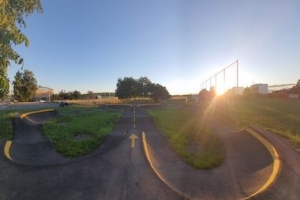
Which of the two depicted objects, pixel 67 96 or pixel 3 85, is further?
pixel 67 96

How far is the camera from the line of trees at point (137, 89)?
105438mm

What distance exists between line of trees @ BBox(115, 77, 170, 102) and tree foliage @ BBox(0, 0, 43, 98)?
100876 mm

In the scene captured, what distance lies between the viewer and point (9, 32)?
3.64 m

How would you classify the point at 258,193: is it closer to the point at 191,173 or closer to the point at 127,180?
the point at 191,173

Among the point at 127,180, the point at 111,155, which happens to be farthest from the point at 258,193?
the point at 111,155

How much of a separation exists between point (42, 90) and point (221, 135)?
13803 centimetres

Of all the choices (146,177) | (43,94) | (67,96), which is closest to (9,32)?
(146,177)

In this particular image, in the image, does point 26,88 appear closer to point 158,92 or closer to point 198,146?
point 158,92

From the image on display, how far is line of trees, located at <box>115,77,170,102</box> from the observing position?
105 m

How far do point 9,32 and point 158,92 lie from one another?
332ft

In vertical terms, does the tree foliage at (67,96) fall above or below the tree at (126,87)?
below

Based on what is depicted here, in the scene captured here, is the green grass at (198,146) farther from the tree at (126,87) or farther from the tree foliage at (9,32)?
the tree at (126,87)

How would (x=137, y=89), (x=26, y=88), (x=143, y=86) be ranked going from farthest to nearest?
(x=143, y=86), (x=137, y=89), (x=26, y=88)

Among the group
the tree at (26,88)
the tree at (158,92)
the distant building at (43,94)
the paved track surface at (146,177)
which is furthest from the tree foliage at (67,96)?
the paved track surface at (146,177)
